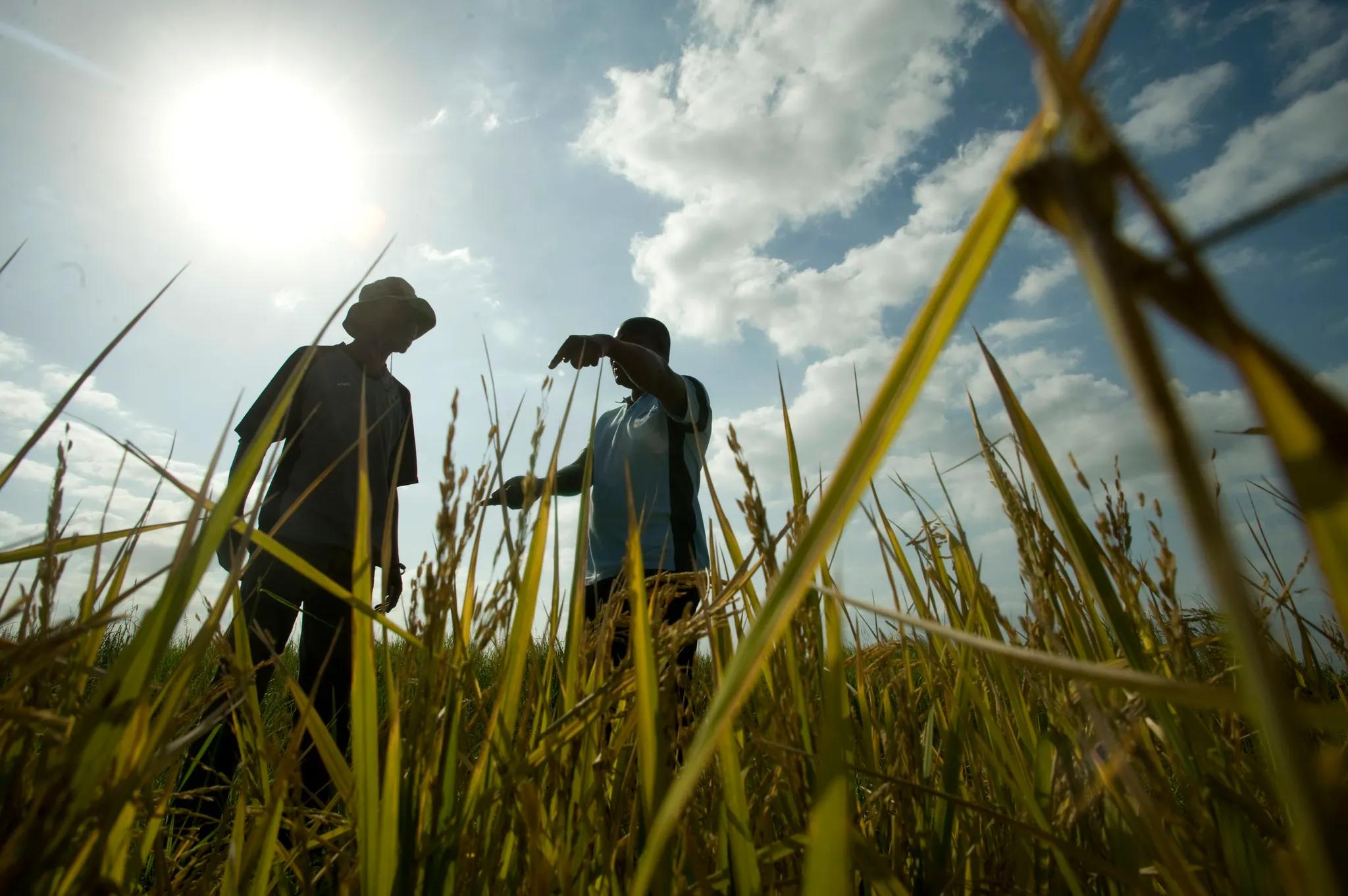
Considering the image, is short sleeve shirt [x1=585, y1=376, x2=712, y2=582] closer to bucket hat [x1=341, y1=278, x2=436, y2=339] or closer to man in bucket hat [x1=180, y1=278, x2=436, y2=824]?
man in bucket hat [x1=180, y1=278, x2=436, y2=824]

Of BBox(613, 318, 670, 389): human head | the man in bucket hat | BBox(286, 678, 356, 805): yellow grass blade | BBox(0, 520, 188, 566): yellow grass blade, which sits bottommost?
BBox(286, 678, 356, 805): yellow grass blade

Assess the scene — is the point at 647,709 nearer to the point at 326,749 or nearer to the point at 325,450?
the point at 326,749

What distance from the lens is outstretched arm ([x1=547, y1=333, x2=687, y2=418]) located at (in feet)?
9.02

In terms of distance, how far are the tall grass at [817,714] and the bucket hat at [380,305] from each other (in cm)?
348

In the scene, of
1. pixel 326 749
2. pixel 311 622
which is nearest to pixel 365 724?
pixel 326 749

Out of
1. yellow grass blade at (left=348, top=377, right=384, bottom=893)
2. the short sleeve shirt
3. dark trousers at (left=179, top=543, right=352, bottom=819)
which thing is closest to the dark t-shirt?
dark trousers at (left=179, top=543, right=352, bottom=819)

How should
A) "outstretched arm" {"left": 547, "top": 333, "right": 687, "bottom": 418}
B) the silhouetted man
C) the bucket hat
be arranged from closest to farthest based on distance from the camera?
"outstretched arm" {"left": 547, "top": 333, "right": 687, "bottom": 418} < the silhouetted man < the bucket hat

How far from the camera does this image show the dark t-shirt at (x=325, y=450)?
12.6 ft

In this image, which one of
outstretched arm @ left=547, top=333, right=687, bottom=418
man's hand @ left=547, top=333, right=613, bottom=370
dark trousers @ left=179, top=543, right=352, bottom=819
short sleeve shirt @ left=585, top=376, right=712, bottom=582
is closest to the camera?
man's hand @ left=547, top=333, right=613, bottom=370

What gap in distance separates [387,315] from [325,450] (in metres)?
1.03

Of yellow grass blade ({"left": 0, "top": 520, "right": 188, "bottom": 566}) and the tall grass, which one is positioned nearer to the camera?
the tall grass

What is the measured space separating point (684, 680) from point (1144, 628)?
0.85 m

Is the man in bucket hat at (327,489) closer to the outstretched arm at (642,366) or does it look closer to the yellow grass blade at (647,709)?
the outstretched arm at (642,366)

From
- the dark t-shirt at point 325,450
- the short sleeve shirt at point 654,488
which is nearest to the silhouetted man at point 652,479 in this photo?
the short sleeve shirt at point 654,488
